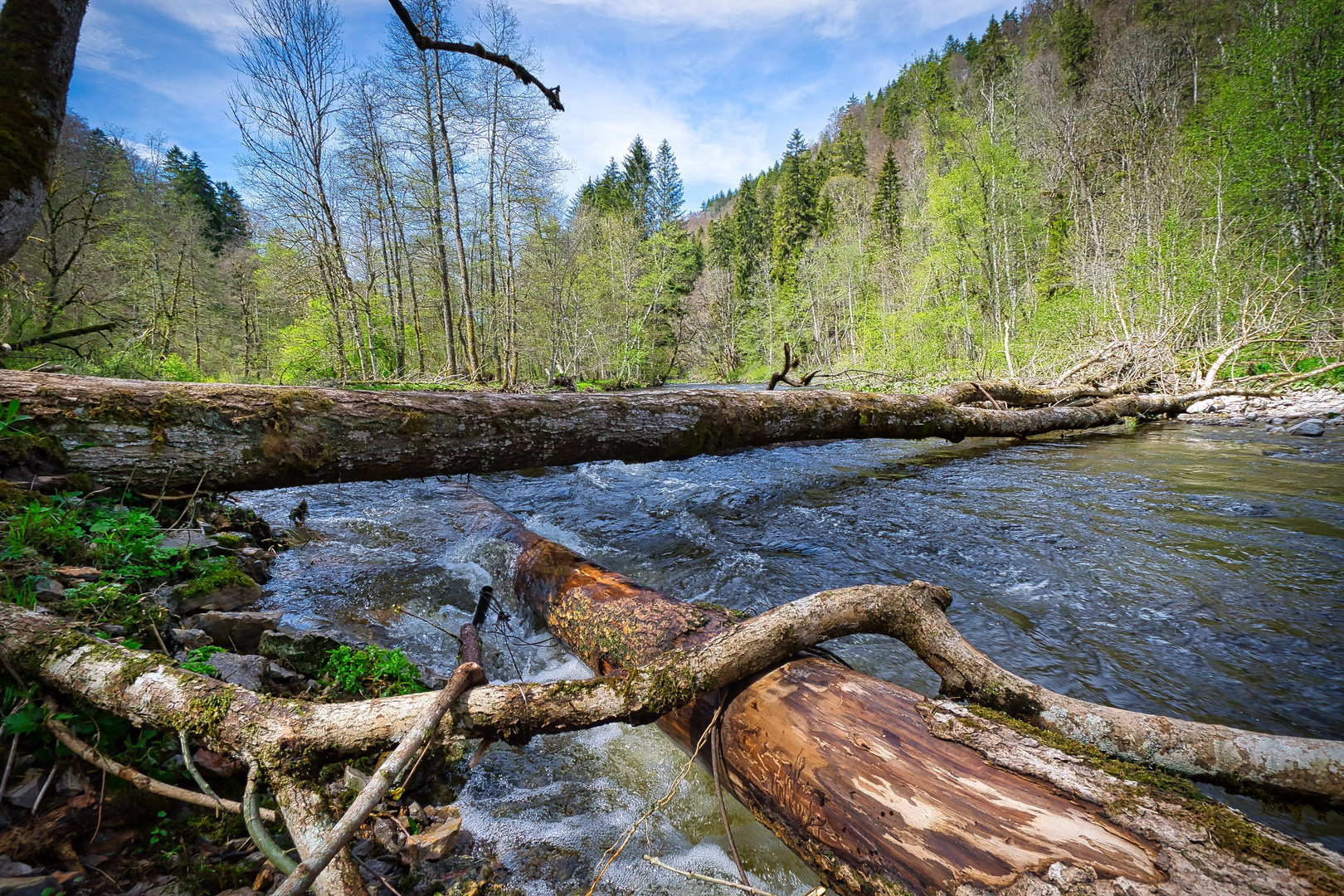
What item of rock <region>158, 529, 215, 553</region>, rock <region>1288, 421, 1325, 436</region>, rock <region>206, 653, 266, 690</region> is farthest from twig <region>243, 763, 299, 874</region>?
rock <region>1288, 421, 1325, 436</region>

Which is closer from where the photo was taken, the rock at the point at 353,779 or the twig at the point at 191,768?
the twig at the point at 191,768

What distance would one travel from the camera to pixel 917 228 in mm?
24328

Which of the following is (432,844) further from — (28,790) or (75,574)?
(75,574)

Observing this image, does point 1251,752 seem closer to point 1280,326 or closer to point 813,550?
point 813,550

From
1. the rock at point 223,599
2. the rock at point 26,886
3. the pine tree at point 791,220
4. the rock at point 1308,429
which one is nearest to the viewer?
the rock at point 26,886

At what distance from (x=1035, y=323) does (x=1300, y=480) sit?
11.0 meters

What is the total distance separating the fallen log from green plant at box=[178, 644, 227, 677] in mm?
1601

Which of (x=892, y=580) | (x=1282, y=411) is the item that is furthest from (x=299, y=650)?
(x=1282, y=411)

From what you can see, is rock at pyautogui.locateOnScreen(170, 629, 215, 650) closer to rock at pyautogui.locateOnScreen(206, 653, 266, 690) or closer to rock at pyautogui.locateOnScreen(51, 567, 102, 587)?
rock at pyautogui.locateOnScreen(206, 653, 266, 690)

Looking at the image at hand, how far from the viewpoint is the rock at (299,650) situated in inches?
78.7

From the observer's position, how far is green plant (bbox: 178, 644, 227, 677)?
1.57 metres

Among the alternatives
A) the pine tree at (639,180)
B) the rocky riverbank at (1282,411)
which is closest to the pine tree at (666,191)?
the pine tree at (639,180)

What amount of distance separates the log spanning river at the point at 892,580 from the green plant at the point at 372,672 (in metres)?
0.47

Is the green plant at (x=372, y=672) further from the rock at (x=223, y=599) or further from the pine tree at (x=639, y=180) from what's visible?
the pine tree at (x=639, y=180)
